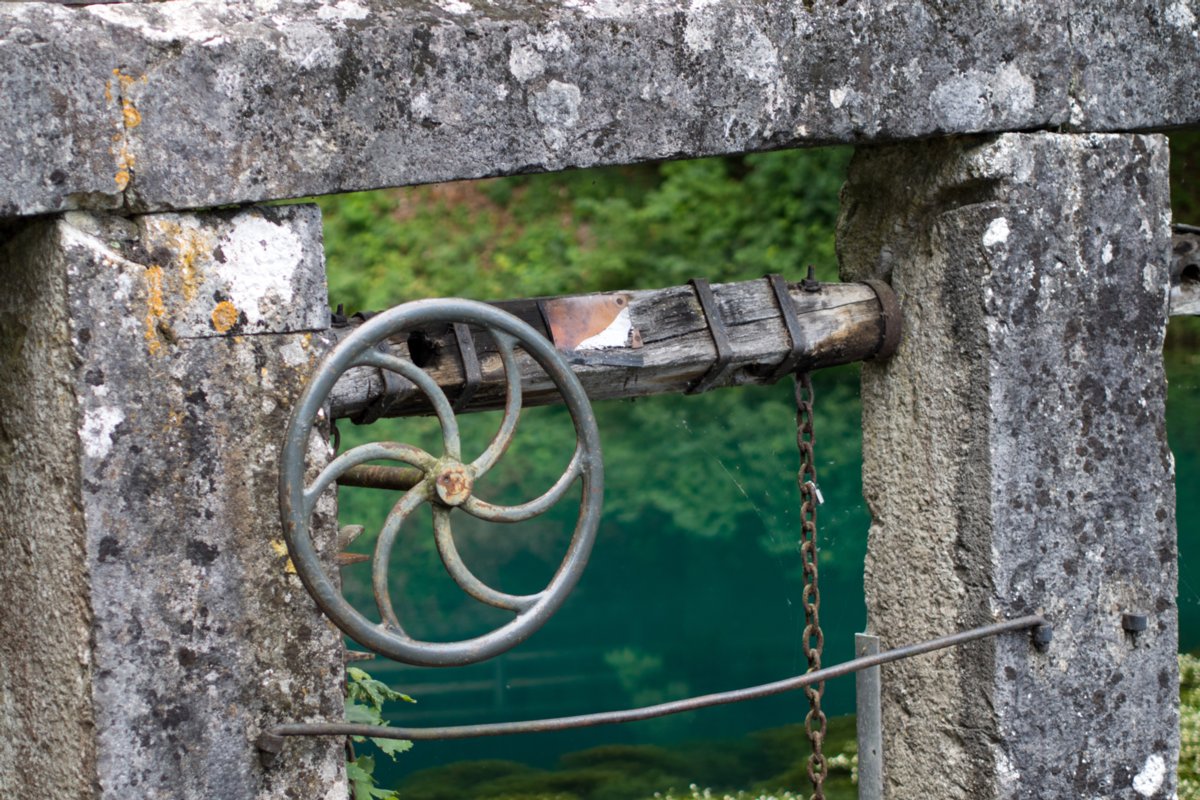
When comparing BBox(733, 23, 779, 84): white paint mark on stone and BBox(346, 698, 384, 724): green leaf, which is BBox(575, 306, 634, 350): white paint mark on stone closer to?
BBox(733, 23, 779, 84): white paint mark on stone

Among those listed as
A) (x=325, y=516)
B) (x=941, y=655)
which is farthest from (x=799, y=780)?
(x=325, y=516)

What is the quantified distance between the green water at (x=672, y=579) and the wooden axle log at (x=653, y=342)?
11.1ft

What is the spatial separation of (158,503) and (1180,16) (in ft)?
6.81

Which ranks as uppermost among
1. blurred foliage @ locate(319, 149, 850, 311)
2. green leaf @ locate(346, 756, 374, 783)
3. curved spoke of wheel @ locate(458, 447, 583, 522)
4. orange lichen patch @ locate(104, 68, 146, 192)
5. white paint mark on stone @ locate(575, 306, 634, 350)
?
blurred foliage @ locate(319, 149, 850, 311)

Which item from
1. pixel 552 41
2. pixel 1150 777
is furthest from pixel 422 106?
pixel 1150 777

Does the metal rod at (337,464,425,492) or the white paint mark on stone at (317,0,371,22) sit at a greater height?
the white paint mark on stone at (317,0,371,22)

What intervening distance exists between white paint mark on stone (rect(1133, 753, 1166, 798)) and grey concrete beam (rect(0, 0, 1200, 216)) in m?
1.23

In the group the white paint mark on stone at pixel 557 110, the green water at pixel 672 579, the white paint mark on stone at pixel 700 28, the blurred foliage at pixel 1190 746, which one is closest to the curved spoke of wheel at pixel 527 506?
the white paint mark on stone at pixel 557 110

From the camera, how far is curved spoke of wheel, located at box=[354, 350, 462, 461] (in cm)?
186

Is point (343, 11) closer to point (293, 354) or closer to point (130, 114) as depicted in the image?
point (130, 114)

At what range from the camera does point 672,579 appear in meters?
7.62

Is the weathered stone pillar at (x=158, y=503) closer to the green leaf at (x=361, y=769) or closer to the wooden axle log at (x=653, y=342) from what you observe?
the wooden axle log at (x=653, y=342)

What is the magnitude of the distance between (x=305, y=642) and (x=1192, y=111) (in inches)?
76.6

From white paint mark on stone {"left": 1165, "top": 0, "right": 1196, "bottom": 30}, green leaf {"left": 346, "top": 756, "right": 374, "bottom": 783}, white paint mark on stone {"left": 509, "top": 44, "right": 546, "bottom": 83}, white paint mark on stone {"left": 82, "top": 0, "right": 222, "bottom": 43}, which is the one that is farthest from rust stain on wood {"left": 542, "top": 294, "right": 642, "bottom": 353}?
white paint mark on stone {"left": 1165, "top": 0, "right": 1196, "bottom": 30}
